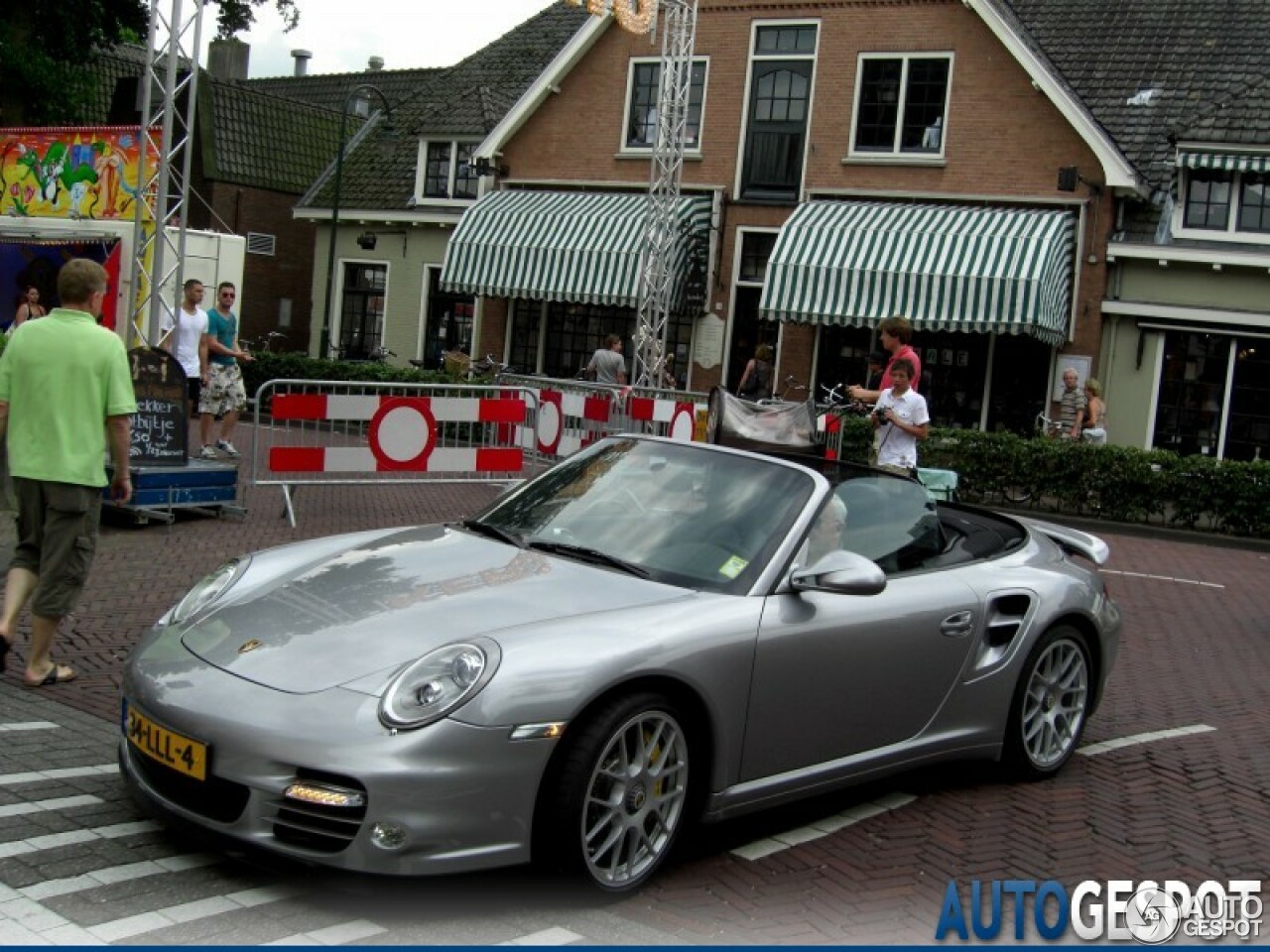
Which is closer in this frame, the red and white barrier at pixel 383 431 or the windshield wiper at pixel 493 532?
the windshield wiper at pixel 493 532

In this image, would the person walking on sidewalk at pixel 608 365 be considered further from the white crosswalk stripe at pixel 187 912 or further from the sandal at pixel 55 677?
the white crosswalk stripe at pixel 187 912

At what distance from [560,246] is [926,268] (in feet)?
22.8

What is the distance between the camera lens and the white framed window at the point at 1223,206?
865 inches

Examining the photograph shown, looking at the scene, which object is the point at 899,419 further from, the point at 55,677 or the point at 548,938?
the point at 548,938

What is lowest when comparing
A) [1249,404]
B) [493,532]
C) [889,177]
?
[493,532]

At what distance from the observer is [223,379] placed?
15.6 metres

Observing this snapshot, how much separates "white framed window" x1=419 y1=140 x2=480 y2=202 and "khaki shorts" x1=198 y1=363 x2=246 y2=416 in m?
14.8

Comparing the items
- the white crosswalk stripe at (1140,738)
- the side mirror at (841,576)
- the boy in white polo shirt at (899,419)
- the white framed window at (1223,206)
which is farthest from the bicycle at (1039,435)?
the side mirror at (841,576)

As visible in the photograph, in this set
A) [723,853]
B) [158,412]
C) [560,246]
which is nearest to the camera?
[723,853]

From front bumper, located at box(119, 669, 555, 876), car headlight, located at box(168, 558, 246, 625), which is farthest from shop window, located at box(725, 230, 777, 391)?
front bumper, located at box(119, 669, 555, 876)

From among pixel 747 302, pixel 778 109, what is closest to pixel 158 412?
pixel 747 302

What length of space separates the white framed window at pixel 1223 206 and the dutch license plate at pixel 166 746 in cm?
2087

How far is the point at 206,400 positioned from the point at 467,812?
1241 cm

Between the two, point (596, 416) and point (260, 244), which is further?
point (260, 244)
